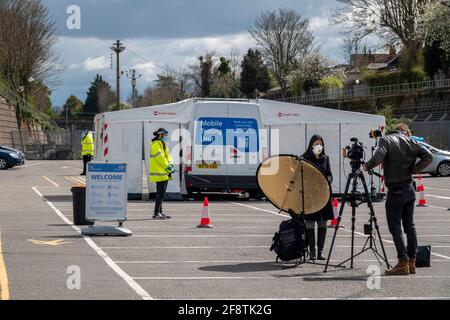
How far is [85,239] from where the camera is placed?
16.1 m

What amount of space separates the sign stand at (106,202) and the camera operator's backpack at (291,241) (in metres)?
4.14

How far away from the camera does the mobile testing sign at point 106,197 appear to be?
54.7ft

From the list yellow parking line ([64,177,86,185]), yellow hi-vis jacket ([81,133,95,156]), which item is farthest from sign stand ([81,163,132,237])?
yellow hi-vis jacket ([81,133,95,156])

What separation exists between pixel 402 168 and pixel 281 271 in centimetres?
209

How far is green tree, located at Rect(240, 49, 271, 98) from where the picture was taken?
404ft

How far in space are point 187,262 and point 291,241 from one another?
4.88 feet

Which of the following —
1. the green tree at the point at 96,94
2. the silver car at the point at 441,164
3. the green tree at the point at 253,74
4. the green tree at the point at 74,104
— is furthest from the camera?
the green tree at the point at 74,104

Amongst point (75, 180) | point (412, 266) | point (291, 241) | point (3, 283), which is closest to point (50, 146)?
point (75, 180)

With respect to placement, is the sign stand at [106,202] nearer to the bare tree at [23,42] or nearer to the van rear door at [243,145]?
the van rear door at [243,145]

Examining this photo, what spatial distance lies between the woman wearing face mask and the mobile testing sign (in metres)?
4.12

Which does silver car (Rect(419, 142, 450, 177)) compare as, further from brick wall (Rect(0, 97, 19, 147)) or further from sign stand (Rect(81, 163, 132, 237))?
brick wall (Rect(0, 97, 19, 147))

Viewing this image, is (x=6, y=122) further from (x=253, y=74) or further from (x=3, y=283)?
(x=3, y=283)

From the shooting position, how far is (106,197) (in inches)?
658

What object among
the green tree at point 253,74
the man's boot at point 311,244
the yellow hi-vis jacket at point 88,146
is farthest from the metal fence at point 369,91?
the man's boot at point 311,244
